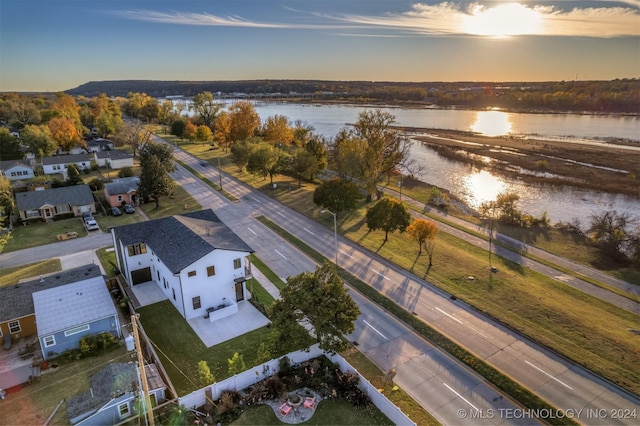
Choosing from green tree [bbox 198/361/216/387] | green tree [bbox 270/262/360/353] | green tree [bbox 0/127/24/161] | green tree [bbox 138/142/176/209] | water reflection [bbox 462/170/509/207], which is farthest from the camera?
green tree [bbox 0/127/24/161]

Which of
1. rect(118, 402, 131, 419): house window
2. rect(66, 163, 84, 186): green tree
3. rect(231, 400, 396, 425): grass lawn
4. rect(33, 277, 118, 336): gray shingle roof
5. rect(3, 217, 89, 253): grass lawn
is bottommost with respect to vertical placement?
rect(3, 217, 89, 253): grass lawn

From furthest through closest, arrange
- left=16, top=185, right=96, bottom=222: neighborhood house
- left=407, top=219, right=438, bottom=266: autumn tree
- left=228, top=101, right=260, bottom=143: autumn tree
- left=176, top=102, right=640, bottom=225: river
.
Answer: left=228, top=101, right=260, bottom=143: autumn tree, left=176, top=102, right=640, bottom=225: river, left=16, top=185, right=96, bottom=222: neighborhood house, left=407, top=219, right=438, bottom=266: autumn tree

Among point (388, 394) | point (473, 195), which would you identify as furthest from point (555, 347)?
point (473, 195)

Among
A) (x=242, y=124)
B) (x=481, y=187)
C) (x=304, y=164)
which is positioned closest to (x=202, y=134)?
(x=242, y=124)

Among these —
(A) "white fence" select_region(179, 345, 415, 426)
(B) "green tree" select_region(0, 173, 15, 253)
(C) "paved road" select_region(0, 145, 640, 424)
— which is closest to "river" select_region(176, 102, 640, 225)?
(C) "paved road" select_region(0, 145, 640, 424)

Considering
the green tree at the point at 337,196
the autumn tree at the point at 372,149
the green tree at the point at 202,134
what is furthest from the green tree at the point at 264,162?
the green tree at the point at 202,134

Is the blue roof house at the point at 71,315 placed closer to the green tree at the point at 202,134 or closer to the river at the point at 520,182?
the river at the point at 520,182

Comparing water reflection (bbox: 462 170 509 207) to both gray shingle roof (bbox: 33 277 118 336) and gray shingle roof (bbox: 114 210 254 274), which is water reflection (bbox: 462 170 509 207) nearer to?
Result: gray shingle roof (bbox: 114 210 254 274)
